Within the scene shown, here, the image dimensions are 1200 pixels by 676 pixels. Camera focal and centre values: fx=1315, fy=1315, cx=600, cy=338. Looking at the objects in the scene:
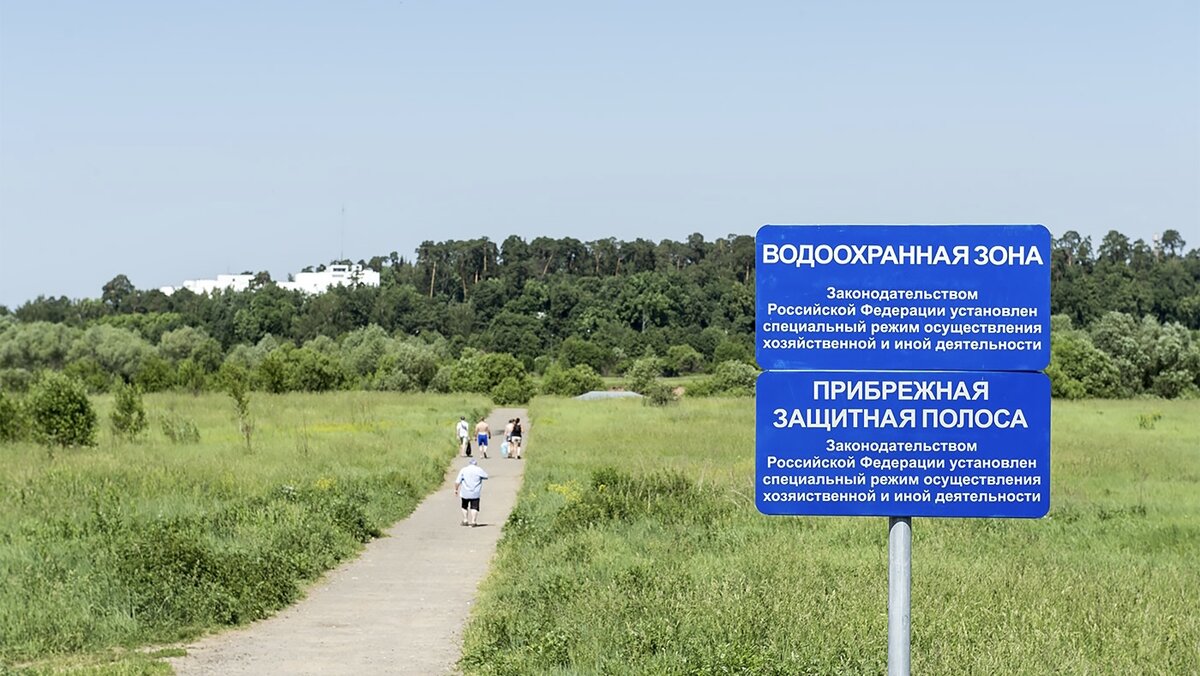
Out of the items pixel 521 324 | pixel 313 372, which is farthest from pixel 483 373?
pixel 521 324

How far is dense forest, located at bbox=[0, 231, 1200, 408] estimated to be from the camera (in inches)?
3073

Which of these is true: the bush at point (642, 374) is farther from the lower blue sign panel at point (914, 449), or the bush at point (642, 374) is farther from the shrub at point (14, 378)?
the lower blue sign panel at point (914, 449)

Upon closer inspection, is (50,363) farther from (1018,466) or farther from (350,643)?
(1018,466)

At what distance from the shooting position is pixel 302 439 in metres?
32.8

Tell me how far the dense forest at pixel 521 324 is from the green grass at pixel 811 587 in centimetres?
4693

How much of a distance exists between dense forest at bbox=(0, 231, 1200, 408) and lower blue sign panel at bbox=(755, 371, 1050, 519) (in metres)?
57.6

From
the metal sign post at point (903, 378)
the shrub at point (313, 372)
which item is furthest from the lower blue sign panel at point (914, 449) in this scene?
the shrub at point (313, 372)

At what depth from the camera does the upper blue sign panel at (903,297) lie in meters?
4.95

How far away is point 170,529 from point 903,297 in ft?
36.0

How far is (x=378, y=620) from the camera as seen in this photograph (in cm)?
1199

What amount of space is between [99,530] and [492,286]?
120 meters

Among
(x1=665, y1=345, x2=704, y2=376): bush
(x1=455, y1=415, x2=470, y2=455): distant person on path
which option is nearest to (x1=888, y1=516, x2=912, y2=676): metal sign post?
(x1=455, y1=415, x2=470, y2=455): distant person on path

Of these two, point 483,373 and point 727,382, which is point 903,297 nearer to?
point 727,382

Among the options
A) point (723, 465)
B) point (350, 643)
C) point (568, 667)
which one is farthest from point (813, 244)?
point (723, 465)
